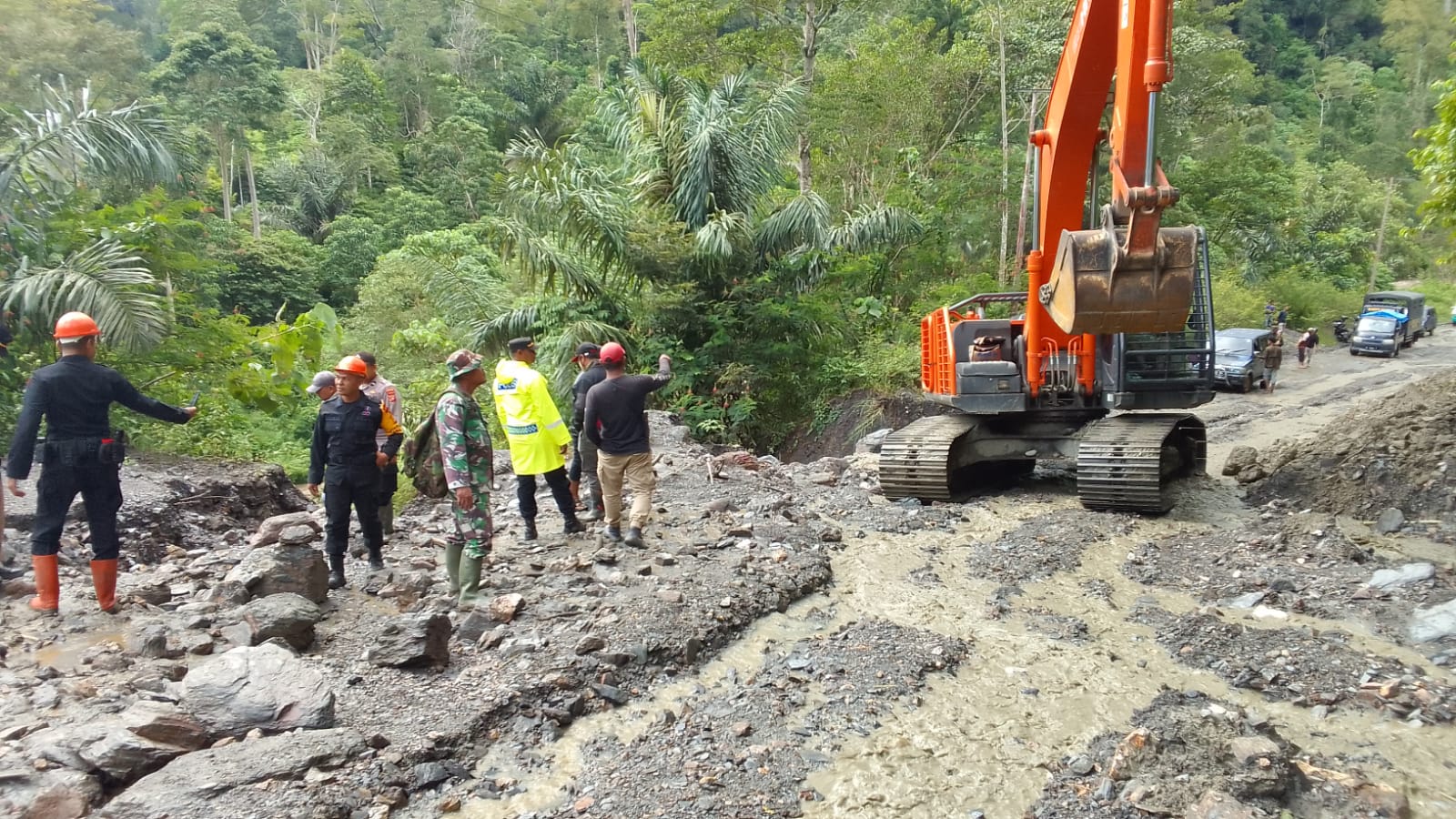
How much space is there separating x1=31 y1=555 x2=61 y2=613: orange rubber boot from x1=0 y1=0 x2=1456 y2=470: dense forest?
4.69 meters

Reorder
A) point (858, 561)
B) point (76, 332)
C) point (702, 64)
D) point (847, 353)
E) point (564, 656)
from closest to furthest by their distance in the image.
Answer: point (564, 656) < point (76, 332) < point (858, 561) < point (847, 353) < point (702, 64)

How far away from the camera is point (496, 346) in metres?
16.3

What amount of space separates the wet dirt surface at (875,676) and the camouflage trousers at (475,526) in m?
0.36

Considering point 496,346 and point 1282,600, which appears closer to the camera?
point 1282,600

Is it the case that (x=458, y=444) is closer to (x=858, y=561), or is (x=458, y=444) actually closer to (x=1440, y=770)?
(x=858, y=561)

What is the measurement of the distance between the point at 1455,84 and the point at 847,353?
10103mm

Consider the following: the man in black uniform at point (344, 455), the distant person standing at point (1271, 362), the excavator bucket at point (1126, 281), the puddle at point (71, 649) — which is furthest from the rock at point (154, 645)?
the distant person standing at point (1271, 362)

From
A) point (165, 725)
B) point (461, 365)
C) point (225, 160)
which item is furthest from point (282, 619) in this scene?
point (225, 160)

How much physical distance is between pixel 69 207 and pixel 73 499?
6.48m

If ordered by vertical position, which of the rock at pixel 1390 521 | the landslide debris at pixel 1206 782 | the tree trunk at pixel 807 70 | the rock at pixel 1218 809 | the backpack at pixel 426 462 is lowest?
the rock at pixel 1390 521

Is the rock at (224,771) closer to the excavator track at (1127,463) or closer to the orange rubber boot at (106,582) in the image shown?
the orange rubber boot at (106,582)

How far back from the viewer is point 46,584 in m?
5.37

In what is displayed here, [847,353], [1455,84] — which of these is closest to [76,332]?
[1455,84]

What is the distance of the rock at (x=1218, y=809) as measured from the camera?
334cm
